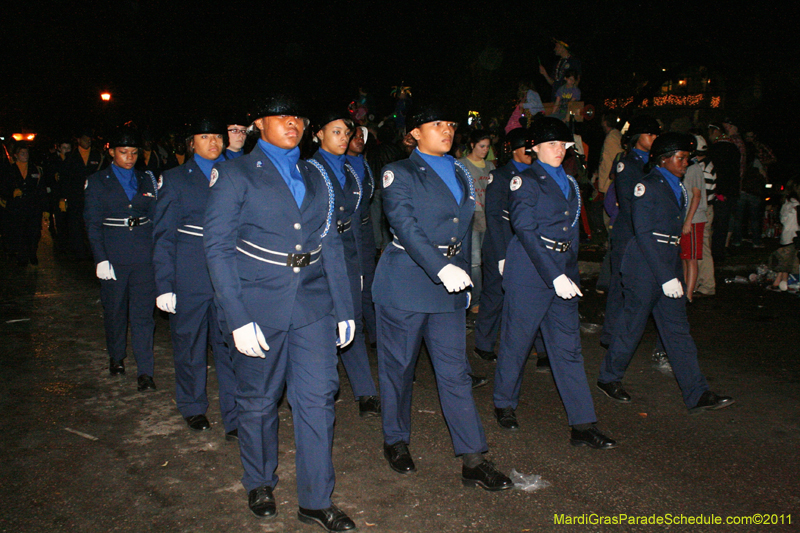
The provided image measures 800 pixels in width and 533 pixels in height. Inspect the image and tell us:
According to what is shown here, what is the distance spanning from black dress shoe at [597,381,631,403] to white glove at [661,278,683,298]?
918mm

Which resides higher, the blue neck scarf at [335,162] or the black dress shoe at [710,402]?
the blue neck scarf at [335,162]

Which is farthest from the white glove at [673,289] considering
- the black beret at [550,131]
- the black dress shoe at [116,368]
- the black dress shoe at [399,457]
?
the black dress shoe at [116,368]

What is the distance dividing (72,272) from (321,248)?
9618 mm

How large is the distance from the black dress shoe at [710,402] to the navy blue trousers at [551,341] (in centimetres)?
105

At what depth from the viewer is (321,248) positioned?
3711 millimetres

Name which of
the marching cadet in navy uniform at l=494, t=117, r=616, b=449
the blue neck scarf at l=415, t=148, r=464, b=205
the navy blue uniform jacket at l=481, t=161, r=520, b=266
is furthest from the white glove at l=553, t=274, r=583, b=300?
the navy blue uniform jacket at l=481, t=161, r=520, b=266

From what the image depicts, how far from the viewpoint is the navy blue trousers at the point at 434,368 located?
13.2ft

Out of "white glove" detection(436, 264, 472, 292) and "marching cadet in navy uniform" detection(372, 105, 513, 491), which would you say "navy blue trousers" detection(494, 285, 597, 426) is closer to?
"marching cadet in navy uniform" detection(372, 105, 513, 491)

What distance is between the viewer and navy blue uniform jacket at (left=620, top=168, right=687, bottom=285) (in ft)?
16.8

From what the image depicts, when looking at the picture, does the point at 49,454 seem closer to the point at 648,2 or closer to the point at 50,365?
the point at 50,365

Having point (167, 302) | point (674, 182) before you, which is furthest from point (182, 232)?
point (674, 182)

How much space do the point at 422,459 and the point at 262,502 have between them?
116cm

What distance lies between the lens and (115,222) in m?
5.82

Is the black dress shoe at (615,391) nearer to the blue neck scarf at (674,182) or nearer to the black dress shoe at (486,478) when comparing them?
the blue neck scarf at (674,182)
